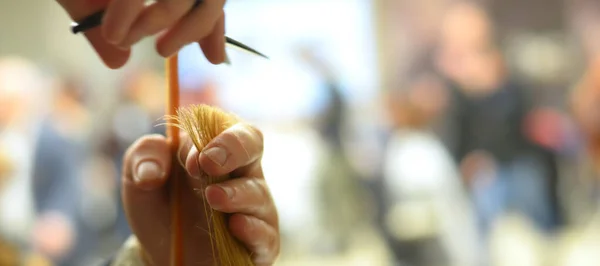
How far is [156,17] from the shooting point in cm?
41

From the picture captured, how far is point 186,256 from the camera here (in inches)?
20.4

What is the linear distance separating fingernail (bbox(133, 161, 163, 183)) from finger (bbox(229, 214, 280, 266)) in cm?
9

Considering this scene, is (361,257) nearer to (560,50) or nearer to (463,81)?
(463,81)

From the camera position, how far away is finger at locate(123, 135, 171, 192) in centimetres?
54

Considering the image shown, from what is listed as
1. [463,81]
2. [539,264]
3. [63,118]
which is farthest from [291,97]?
[539,264]

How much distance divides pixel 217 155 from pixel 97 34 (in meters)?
0.12

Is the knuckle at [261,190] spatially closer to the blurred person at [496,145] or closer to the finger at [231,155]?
the finger at [231,155]

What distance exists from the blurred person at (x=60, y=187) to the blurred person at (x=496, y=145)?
1.32m

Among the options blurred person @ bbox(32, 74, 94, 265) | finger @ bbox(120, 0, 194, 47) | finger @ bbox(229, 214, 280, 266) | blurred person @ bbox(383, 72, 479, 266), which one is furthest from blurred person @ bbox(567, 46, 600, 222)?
finger @ bbox(120, 0, 194, 47)

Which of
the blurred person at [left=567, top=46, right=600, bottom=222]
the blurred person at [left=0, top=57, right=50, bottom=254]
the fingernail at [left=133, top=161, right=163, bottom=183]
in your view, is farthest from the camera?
the blurred person at [left=567, top=46, right=600, bottom=222]

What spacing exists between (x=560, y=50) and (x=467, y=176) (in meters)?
1.01

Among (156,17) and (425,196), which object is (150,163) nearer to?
(156,17)

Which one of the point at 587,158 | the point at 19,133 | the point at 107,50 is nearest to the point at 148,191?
the point at 107,50

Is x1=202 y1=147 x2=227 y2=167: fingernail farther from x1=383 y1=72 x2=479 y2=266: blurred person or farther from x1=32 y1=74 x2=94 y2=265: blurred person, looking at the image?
x1=383 y1=72 x2=479 y2=266: blurred person
